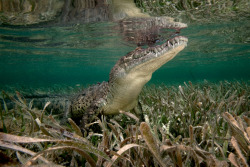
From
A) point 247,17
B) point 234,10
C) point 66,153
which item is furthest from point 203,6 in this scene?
point 66,153

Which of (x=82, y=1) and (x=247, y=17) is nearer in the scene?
(x=82, y=1)

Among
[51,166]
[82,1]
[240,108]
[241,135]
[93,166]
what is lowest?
[240,108]

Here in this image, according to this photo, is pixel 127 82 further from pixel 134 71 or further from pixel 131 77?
pixel 134 71

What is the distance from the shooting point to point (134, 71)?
3.10m

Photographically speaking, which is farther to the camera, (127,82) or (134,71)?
(127,82)

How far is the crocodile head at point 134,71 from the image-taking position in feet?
8.89

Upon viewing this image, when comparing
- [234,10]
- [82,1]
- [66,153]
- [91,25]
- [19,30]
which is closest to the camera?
[66,153]

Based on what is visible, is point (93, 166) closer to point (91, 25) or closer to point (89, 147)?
Result: point (89, 147)

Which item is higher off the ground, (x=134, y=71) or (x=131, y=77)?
(x=134, y=71)

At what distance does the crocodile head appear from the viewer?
271 centimetres

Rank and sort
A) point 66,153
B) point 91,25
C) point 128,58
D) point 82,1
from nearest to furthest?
point 66,153 → point 128,58 → point 82,1 → point 91,25

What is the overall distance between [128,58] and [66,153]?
83.2 inches

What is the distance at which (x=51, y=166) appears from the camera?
1.14m

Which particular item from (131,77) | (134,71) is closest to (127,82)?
(131,77)
